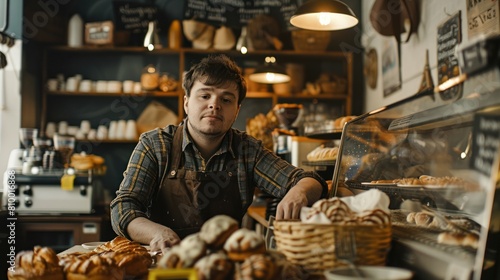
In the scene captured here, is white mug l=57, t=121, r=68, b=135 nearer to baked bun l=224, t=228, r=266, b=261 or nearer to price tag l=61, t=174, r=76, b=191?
price tag l=61, t=174, r=76, b=191

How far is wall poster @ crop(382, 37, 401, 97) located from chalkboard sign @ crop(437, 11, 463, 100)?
906mm

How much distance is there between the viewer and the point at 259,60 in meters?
6.12

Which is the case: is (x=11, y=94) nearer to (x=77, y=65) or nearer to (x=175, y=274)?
(x=77, y=65)

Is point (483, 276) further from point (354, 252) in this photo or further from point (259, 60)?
point (259, 60)

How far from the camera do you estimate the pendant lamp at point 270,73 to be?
500 centimetres

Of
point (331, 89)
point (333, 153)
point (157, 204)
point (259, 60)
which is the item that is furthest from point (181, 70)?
point (157, 204)

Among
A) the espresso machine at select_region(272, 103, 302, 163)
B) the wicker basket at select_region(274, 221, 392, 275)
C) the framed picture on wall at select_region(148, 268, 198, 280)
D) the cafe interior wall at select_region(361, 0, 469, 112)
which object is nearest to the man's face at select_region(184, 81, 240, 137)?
the wicker basket at select_region(274, 221, 392, 275)

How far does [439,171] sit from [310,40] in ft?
13.5

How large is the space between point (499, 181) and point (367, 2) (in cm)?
487

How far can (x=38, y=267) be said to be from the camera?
1333mm

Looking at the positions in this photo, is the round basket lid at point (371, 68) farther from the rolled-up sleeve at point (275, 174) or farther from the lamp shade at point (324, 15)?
the rolled-up sleeve at point (275, 174)

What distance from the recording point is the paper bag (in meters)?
5.86

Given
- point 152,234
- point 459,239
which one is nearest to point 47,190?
point 152,234

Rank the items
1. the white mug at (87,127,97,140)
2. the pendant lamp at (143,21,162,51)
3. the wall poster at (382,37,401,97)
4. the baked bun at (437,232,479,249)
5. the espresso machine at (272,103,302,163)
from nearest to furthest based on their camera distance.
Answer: the baked bun at (437,232,479,249) → the espresso machine at (272,103,302,163) → the wall poster at (382,37,401,97) → the pendant lamp at (143,21,162,51) → the white mug at (87,127,97,140)
